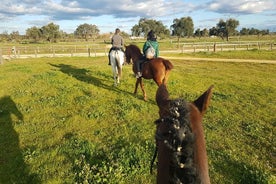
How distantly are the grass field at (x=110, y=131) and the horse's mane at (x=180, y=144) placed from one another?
12.4 ft

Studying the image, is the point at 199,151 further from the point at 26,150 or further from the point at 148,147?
the point at 26,150

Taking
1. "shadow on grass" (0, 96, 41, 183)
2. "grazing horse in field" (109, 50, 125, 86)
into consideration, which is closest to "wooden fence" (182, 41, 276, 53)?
"grazing horse in field" (109, 50, 125, 86)

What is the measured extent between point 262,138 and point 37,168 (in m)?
6.20

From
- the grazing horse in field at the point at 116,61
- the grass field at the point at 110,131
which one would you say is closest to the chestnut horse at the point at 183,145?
the grass field at the point at 110,131

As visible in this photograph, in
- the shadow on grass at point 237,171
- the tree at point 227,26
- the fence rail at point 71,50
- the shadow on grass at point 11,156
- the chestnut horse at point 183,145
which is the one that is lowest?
the shadow on grass at point 237,171

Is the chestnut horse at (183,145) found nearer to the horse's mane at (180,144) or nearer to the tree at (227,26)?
the horse's mane at (180,144)

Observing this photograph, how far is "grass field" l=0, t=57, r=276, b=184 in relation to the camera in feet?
16.9

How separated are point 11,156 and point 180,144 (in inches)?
244

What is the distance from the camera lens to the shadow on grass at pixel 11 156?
514 cm

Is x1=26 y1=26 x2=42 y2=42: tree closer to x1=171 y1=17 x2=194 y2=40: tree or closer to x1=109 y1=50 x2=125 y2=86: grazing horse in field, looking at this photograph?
x1=171 y1=17 x2=194 y2=40: tree

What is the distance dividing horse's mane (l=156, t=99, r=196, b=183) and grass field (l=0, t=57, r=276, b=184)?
3765mm

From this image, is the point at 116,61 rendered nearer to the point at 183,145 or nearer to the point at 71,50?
the point at 183,145

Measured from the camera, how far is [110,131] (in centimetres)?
760

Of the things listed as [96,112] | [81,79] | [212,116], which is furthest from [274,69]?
[96,112]
